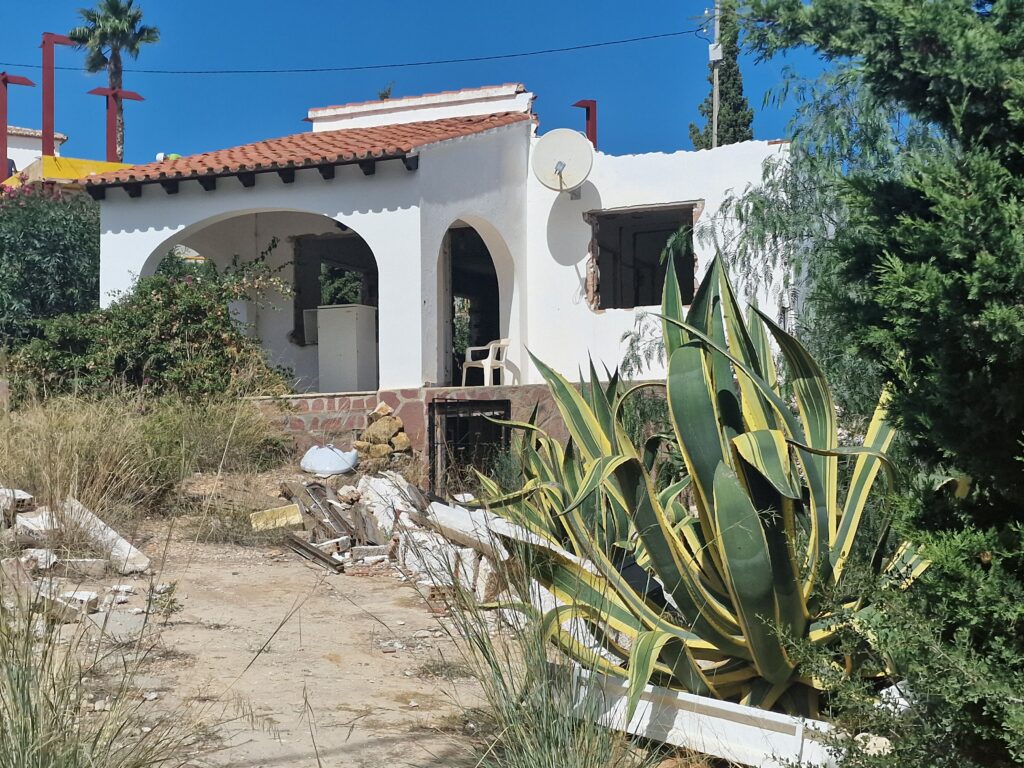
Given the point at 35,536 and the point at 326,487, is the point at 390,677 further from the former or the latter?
the point at 326,487

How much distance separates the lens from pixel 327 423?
11.9m

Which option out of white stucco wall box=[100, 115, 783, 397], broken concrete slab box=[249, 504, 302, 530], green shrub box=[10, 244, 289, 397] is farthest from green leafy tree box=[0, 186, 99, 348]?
broken concrete slab box=[249, 504, 302, 530]

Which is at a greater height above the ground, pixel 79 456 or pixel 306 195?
pixel 306 195

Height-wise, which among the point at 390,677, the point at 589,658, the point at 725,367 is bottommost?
the point at 390,677

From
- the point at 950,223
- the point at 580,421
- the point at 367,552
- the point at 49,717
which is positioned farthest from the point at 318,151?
the point at 950,223

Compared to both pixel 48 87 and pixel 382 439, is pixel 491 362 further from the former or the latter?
pixel 48 87

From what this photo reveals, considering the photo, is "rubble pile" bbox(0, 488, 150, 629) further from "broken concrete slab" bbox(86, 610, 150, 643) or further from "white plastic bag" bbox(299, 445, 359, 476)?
"white plastic bag" bbox(299, 445, 359, 476)

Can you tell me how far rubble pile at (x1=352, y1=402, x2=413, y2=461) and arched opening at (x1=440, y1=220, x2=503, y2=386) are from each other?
1476mm

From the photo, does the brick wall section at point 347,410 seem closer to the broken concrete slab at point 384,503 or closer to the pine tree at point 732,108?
the broken concrete slab at point 384,503

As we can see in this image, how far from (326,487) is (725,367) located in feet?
21.1

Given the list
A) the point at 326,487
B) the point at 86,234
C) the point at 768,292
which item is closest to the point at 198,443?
the point at 326,487

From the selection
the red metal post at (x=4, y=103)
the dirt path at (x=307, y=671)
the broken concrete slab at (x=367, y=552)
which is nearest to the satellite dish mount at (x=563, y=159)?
the broken concrete slab at (x=367, y=552)

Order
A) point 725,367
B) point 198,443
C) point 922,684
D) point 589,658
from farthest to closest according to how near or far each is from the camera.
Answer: point 198,443 → point 725,367 → point 589,658 → point 922,684

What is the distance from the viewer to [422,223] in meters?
12.4
